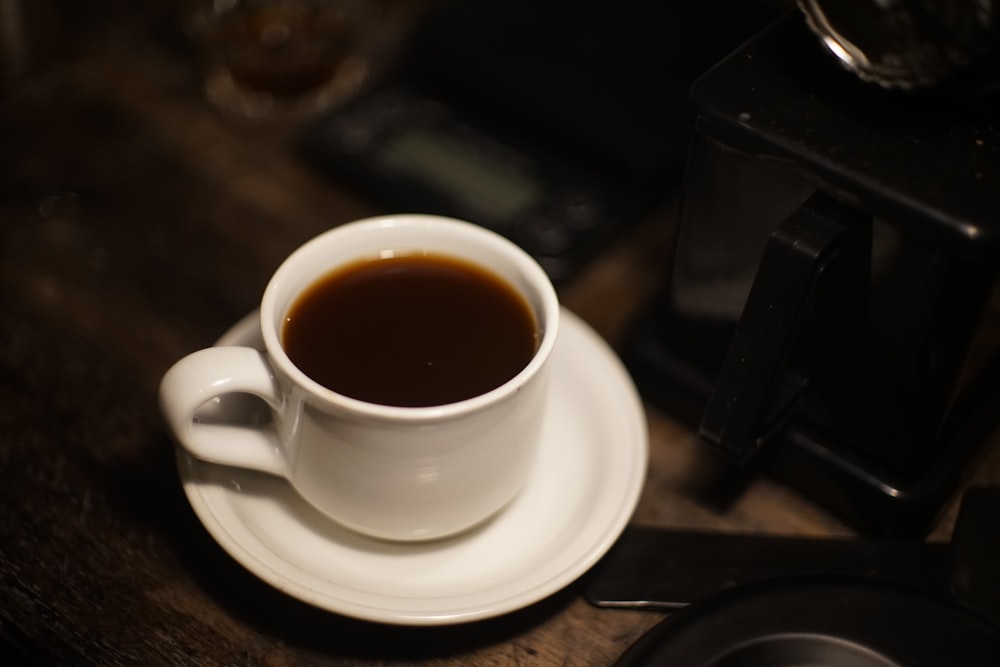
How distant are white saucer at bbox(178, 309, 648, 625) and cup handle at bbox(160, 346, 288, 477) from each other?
1.3 inches

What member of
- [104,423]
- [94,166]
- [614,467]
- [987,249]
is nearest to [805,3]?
[987,249]

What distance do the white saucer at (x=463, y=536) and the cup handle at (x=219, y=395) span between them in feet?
0.11

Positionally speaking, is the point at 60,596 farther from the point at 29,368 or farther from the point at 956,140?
the point at 956,140

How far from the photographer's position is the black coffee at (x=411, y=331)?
560mm

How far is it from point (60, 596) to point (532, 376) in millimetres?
309

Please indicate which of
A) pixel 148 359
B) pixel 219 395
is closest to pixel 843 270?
pixel 219 395

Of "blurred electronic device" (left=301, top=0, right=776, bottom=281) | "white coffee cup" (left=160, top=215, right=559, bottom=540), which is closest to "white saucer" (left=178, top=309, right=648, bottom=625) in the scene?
"white coffee cup" (left=160, top=215, right=559, bottom=540)

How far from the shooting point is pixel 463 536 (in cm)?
60

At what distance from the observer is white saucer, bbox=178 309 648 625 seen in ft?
1.77

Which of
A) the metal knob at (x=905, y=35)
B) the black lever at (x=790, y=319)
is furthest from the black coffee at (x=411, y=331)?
the metal knob at (x=905, y=35)

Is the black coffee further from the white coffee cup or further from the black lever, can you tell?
the black lever

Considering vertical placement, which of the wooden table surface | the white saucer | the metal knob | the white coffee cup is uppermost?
the metal knob

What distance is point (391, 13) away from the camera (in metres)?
1.09

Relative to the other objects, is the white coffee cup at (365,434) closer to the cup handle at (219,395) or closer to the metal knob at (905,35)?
the cup handle at (219,395)
